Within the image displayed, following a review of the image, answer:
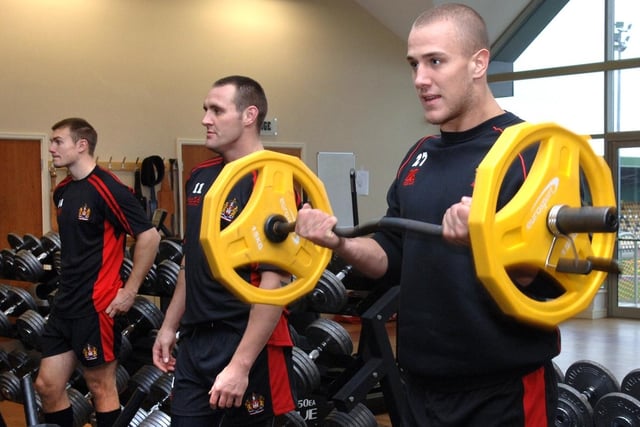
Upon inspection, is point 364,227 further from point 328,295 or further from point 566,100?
point 566,100

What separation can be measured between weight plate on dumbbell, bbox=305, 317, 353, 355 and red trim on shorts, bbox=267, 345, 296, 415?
3.76 ft

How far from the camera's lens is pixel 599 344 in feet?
24.0

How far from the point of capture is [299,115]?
29.8 ft

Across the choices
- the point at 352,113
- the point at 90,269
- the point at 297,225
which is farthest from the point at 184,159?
the point at 297,225

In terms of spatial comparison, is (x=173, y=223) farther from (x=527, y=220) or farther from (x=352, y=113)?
(x=527, y=220)

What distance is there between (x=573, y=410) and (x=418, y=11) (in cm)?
668

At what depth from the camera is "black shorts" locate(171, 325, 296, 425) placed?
2.28 metres

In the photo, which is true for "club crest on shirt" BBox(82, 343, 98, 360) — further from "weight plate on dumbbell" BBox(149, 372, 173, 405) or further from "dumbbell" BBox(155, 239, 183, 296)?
"dumbbell" BBox(155, 239, 183, 296)

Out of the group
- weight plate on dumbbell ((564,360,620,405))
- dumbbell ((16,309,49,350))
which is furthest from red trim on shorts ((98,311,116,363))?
weight plate on dumbbell ((564,360,620,405))

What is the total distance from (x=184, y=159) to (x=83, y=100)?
1.18 meters

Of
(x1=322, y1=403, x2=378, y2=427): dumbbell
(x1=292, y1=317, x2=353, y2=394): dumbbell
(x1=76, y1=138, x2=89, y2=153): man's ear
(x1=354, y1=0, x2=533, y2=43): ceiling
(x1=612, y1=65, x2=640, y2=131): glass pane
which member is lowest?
Result: (x1=322, y1=403, x2=378, y2=427): dumbbell

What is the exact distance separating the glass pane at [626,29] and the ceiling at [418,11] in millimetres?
1063

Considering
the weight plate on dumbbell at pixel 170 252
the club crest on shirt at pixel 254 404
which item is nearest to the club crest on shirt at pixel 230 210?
the club crest on shirt at pixel 254 404

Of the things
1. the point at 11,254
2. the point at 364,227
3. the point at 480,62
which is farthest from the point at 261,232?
the point at 11,254
